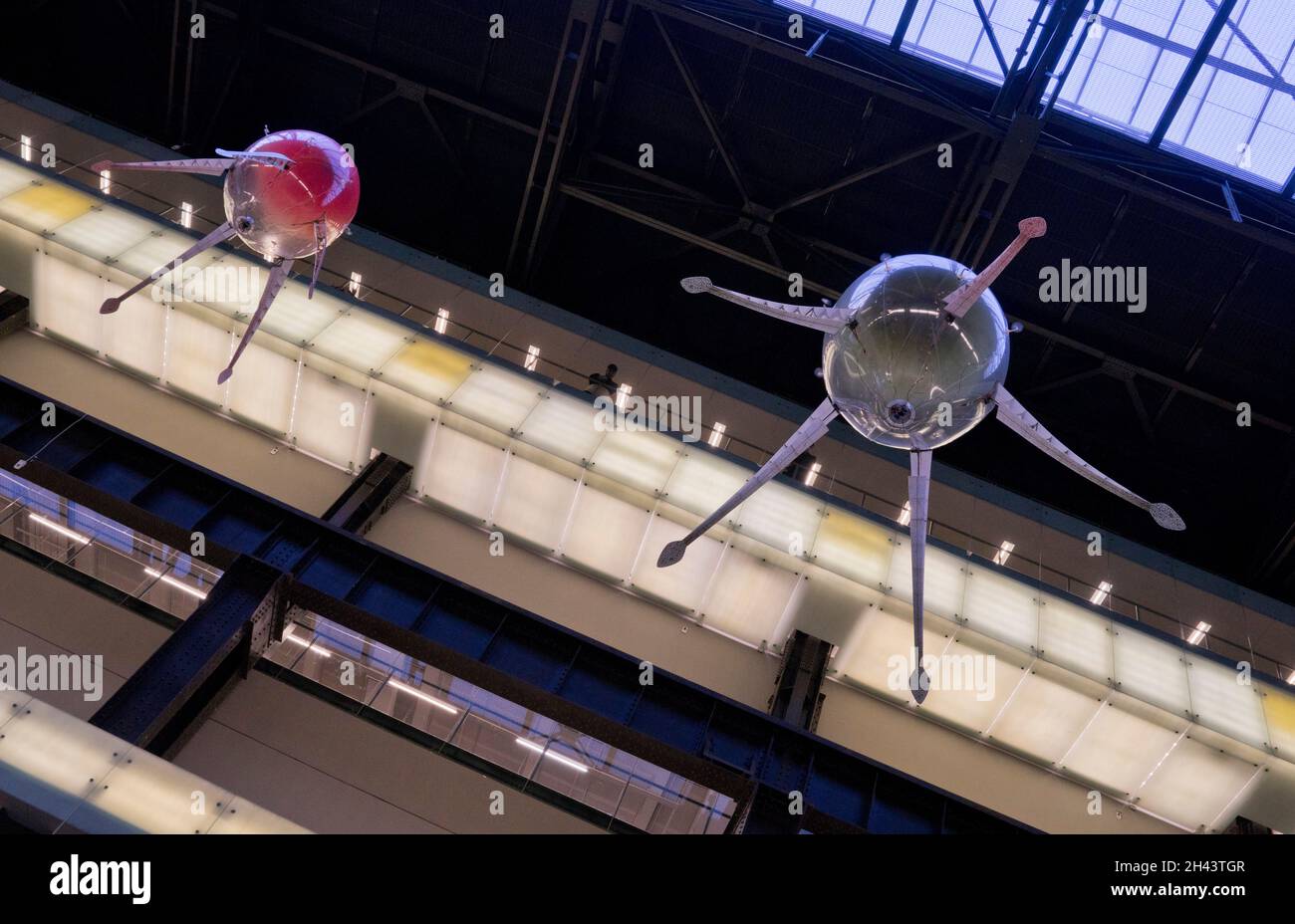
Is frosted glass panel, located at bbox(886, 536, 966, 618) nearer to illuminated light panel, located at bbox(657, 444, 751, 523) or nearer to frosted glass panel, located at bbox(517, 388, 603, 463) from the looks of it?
illuminated light panel, located at bbox(657, 444, 751, 523)

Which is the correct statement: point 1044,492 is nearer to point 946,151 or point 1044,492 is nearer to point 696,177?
point 946,151

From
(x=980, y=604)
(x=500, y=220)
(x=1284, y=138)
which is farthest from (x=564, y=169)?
(x=1284, y=138)

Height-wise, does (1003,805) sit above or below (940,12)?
below

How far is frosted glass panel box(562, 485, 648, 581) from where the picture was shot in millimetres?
22531

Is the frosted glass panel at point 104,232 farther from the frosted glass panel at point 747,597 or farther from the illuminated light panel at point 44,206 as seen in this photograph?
the frosted glass panel at point 747,597

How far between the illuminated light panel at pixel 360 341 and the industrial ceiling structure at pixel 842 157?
5626 mm

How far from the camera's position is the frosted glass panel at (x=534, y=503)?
2272 centimetres

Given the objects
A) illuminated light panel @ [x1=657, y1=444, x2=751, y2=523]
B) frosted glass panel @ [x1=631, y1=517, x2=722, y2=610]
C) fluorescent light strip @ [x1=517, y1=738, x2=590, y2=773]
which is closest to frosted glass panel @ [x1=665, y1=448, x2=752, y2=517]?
illuminated light panel @ [x1=657, y1=444, x2=751, y2=523]

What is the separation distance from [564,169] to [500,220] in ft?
10.9

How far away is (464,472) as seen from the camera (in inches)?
917

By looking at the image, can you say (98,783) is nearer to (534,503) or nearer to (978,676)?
(534,503)

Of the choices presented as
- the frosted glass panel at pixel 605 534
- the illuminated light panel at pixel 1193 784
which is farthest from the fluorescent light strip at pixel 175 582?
the illuminated light panel at pixel 1193 784

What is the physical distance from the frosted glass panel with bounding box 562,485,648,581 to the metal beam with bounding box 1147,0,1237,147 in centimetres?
1497

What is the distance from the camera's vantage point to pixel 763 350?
3030cm
